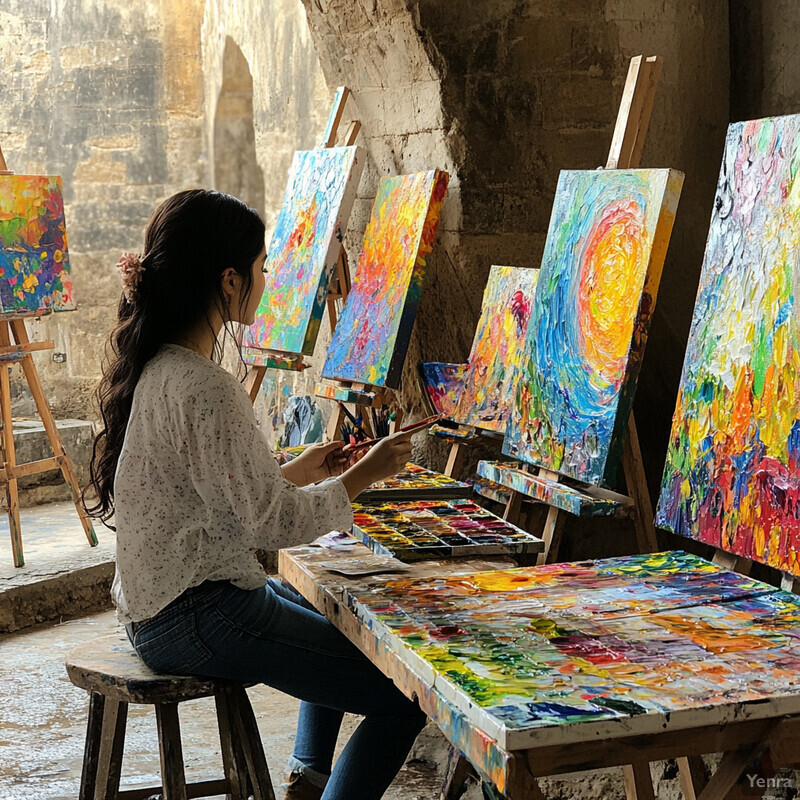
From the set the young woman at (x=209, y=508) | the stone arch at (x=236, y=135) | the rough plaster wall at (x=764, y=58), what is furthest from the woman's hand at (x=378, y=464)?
the stone arch at (x=236, y=135)

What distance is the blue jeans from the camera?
1987mm

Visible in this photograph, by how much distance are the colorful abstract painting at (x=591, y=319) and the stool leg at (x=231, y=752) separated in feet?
3.08

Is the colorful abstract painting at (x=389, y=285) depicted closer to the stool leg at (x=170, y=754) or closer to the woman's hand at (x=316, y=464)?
the woman's hand at (x=316, y=464)

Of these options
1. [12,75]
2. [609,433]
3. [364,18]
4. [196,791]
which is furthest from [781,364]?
[12,75]

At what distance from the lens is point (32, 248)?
16.1 ft

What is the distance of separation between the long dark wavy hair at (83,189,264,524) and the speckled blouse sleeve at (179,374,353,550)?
186 mm

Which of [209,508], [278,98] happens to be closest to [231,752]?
[209,508]

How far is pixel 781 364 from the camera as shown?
1.94 m

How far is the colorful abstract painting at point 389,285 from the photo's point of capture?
356 centimetres

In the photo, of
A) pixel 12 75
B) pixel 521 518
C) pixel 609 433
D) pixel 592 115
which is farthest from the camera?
pixel 12 75

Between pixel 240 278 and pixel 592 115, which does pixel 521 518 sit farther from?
pixel 592 115

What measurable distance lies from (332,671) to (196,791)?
1.51ft

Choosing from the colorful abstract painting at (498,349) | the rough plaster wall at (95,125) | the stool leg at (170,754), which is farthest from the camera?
the rough plaster wall at (95,125)

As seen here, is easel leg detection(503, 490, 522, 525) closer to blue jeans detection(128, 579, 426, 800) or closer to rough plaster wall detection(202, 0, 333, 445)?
blue jeans detection(128, 579, 426, 800)
